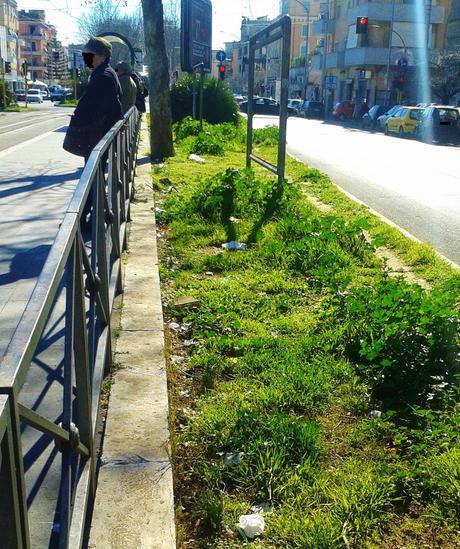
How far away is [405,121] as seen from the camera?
34.5 m

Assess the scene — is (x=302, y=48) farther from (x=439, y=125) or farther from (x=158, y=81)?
(x=158, y=81)

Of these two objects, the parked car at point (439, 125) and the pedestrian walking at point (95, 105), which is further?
the parked car at point (439, 125)

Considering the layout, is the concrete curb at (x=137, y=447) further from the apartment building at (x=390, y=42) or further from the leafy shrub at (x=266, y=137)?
the apartment building at (x=390, y=42)

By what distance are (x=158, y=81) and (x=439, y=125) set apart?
20287mm

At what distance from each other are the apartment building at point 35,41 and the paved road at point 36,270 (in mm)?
131537

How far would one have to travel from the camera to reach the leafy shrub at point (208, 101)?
26.0 meters

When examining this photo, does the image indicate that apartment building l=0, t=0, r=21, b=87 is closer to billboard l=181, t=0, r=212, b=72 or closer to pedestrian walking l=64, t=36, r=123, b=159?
billboard l=181, t=0, r=212, b=72

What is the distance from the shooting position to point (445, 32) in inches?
2429

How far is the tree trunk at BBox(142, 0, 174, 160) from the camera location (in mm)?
14312

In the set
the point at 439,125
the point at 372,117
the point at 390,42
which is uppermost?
the point at 390,42

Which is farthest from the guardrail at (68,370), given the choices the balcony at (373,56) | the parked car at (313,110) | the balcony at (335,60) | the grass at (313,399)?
the balcony at (335,60)

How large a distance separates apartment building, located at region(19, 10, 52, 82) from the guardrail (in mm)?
140407

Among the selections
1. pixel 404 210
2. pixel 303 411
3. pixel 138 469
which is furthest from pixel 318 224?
pixel 138 469

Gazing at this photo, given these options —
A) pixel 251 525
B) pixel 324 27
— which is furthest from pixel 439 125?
pixel 324 27
